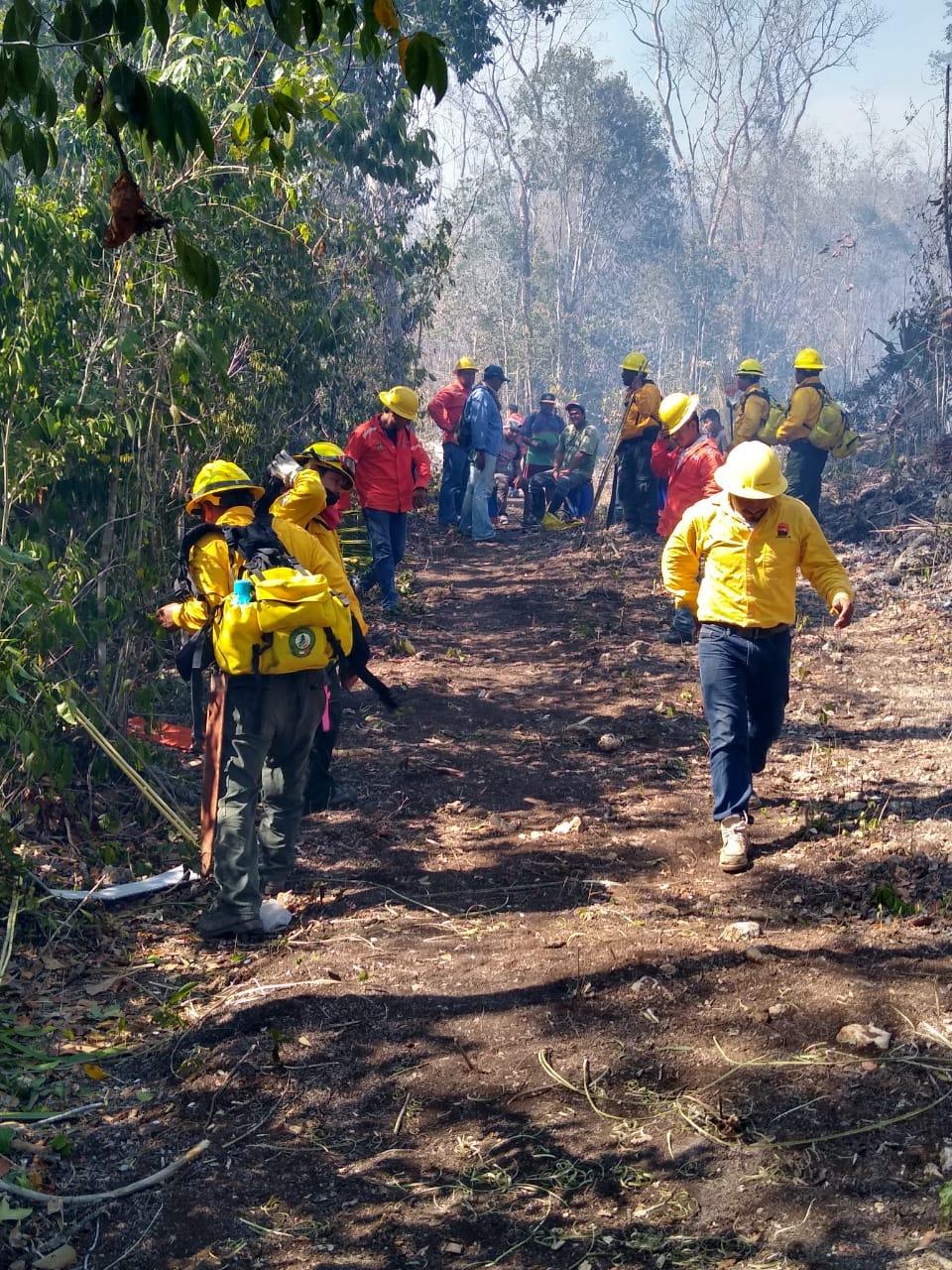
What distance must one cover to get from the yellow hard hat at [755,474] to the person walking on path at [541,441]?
34.4ft

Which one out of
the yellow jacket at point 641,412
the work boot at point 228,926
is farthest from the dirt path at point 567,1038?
the yellow jacket at point 641,412

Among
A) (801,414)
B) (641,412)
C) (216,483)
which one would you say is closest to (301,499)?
(216,483)

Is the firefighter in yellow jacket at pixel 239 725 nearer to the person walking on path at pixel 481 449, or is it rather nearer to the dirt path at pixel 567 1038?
the dirt path at pixel 567 1038

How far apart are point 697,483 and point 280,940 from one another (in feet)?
19.6

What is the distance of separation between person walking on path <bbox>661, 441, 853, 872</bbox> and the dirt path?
0.45 metres

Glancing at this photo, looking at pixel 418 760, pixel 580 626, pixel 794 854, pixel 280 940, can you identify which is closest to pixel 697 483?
pixel 580 626

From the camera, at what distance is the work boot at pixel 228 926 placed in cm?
514

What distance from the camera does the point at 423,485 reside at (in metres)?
10.3

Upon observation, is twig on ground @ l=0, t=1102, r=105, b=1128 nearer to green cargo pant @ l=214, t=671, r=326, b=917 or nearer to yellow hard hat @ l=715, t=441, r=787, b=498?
green cargo pant @ l=214, t=671, r=326, b=917

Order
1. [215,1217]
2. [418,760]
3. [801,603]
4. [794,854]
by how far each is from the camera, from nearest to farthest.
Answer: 1. [215,1217]
2. [794,854]
3. [418,760]
4. [801,603]

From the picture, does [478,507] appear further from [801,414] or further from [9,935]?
[9,935]

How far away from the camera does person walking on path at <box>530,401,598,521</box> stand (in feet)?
50.4

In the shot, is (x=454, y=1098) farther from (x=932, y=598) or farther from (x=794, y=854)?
(x=932, y=598)

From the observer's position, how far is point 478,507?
50.1ft
